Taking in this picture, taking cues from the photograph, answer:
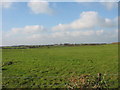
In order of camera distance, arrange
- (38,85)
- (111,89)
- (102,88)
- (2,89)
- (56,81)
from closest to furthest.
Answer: (102,88) → (111,89) → (2,89) → (38,85) → (56,81)

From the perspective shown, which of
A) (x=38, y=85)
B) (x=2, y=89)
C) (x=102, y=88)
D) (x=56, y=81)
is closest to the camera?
(x=102, y=88)

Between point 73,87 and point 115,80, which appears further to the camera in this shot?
point 115,80

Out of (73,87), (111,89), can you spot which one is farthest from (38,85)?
(111,89)

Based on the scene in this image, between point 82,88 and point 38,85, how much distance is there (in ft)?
12.0

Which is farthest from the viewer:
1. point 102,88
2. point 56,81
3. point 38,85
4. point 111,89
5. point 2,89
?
point 56,81

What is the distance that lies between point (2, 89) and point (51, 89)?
319 centimetres

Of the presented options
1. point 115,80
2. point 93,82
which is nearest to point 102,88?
point 93,82

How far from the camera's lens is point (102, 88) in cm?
858

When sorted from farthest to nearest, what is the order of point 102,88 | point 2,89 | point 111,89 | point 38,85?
1. point 38,85
2. point 2,89
3. point 111,89
4. point 102,88

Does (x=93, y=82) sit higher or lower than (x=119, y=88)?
higher

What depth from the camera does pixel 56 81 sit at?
38.5ft

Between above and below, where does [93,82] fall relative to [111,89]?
above

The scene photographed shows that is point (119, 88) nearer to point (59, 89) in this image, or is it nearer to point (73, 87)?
point (73, 87)

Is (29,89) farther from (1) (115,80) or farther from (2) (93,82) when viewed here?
(1) (115,80)
